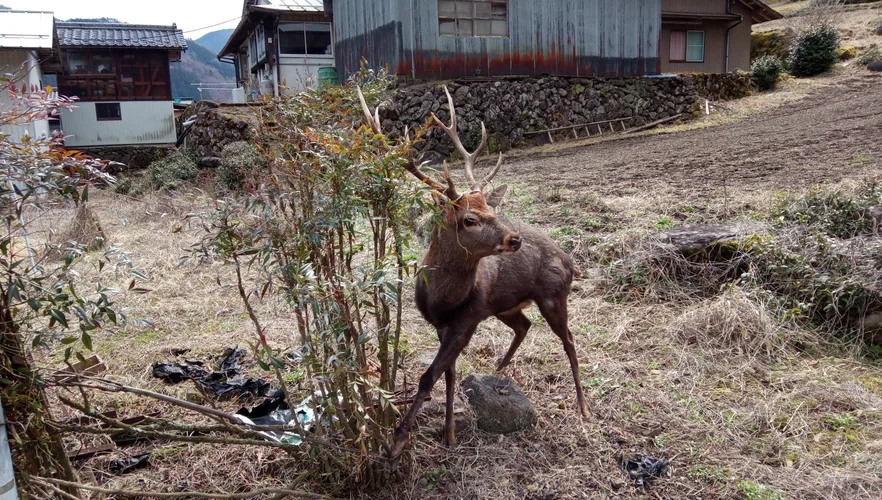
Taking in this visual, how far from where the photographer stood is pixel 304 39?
20766 millimetres

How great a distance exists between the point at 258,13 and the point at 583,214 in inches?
661

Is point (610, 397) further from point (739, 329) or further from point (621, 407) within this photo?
point (739, 329)

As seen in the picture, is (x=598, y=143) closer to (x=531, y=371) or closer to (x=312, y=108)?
(x=531, y=371)

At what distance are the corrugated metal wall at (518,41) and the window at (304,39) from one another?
2898mm

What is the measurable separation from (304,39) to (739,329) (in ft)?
63.6

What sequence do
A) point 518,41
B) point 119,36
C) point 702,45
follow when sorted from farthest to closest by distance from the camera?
point 702,45 → point 119,36 → point 518,41

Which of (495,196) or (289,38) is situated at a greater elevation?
(289,38)

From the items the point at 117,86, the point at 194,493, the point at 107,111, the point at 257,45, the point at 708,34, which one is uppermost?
the point at 708,34

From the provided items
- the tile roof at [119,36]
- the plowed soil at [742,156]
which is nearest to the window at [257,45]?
the tile roof at [119,36]

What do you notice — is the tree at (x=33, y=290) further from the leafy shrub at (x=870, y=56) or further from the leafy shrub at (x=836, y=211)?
the leafy shrub at (x=870, y=56)

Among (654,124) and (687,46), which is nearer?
(654,124)

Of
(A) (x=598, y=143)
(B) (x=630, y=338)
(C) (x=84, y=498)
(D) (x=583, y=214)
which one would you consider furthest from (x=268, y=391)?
(A) (x=598, y=143)

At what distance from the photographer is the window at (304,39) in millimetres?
20806

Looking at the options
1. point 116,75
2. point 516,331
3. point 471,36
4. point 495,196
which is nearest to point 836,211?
point 516,331
